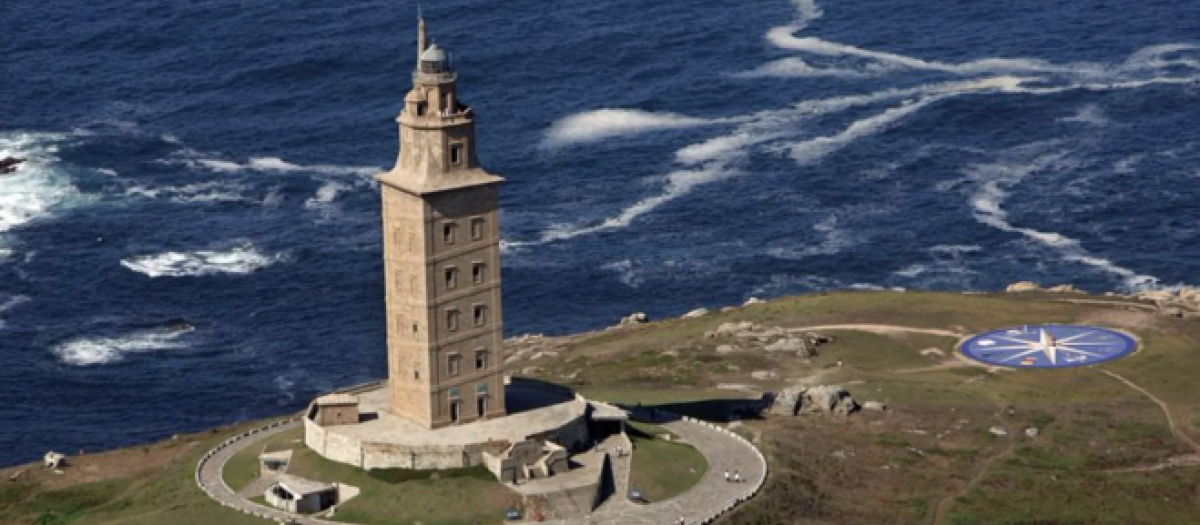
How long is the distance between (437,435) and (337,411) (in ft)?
26.9

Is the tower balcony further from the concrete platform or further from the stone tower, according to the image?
the concrete platform

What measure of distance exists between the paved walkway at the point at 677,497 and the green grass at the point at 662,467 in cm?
65

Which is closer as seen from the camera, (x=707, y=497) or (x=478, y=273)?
(x=707, y=497)

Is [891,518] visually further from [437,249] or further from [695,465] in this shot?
[437,249]

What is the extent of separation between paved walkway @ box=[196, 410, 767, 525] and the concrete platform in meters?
5.06

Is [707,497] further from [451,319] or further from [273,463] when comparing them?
[273,463]

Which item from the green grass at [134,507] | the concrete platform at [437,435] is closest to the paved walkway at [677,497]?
the green grass at [134,507]

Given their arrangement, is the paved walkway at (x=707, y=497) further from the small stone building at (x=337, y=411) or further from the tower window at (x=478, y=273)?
the small stone building at (x=337, y=411)

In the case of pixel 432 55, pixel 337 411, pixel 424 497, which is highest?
pixel 432 55

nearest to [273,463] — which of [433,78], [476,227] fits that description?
[476,227]

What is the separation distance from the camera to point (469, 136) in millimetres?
187125

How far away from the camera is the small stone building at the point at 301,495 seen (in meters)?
185

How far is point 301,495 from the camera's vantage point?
184250 millimetres

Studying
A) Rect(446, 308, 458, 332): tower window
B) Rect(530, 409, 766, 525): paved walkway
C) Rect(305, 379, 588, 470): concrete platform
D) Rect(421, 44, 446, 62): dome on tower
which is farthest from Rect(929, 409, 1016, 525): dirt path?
Rect(421, 44, 446, 62): dome on tower
